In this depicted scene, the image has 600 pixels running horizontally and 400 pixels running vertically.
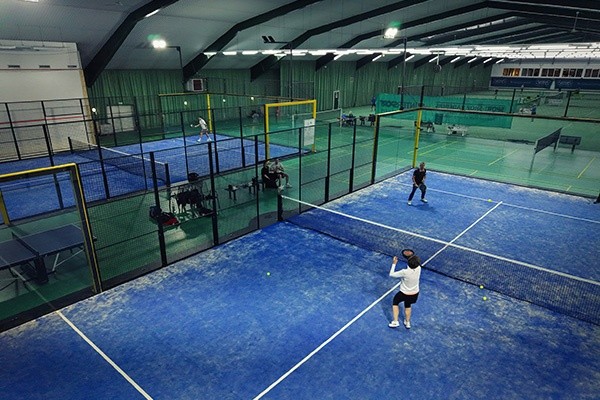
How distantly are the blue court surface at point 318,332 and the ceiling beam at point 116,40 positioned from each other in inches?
588

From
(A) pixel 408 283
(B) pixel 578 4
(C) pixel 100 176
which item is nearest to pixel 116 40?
(C) pixel 100 176

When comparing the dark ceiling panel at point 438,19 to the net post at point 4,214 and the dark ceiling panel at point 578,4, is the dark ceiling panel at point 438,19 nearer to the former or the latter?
the dark ceiling panel at point 578,4

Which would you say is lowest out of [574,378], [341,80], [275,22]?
[574,378]

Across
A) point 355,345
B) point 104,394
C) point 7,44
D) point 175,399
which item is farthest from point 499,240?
point 7,44

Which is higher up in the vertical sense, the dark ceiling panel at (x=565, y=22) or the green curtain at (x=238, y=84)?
the dark ceiling panel at (x=565, y=22)

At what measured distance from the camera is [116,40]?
76.8 feet

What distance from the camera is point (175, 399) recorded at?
6344 mm

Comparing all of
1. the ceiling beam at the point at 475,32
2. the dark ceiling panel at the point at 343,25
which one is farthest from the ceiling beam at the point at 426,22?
the ceiling beam at the point at 475,32

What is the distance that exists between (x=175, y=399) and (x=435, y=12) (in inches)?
1225

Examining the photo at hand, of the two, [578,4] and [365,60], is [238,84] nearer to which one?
[365,60]

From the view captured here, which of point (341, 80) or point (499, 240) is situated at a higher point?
point (341, 80)

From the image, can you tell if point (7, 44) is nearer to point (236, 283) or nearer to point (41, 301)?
point (41, 301)

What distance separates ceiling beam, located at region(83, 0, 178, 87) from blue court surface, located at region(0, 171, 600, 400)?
14934 mm

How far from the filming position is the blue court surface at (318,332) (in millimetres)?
6652
